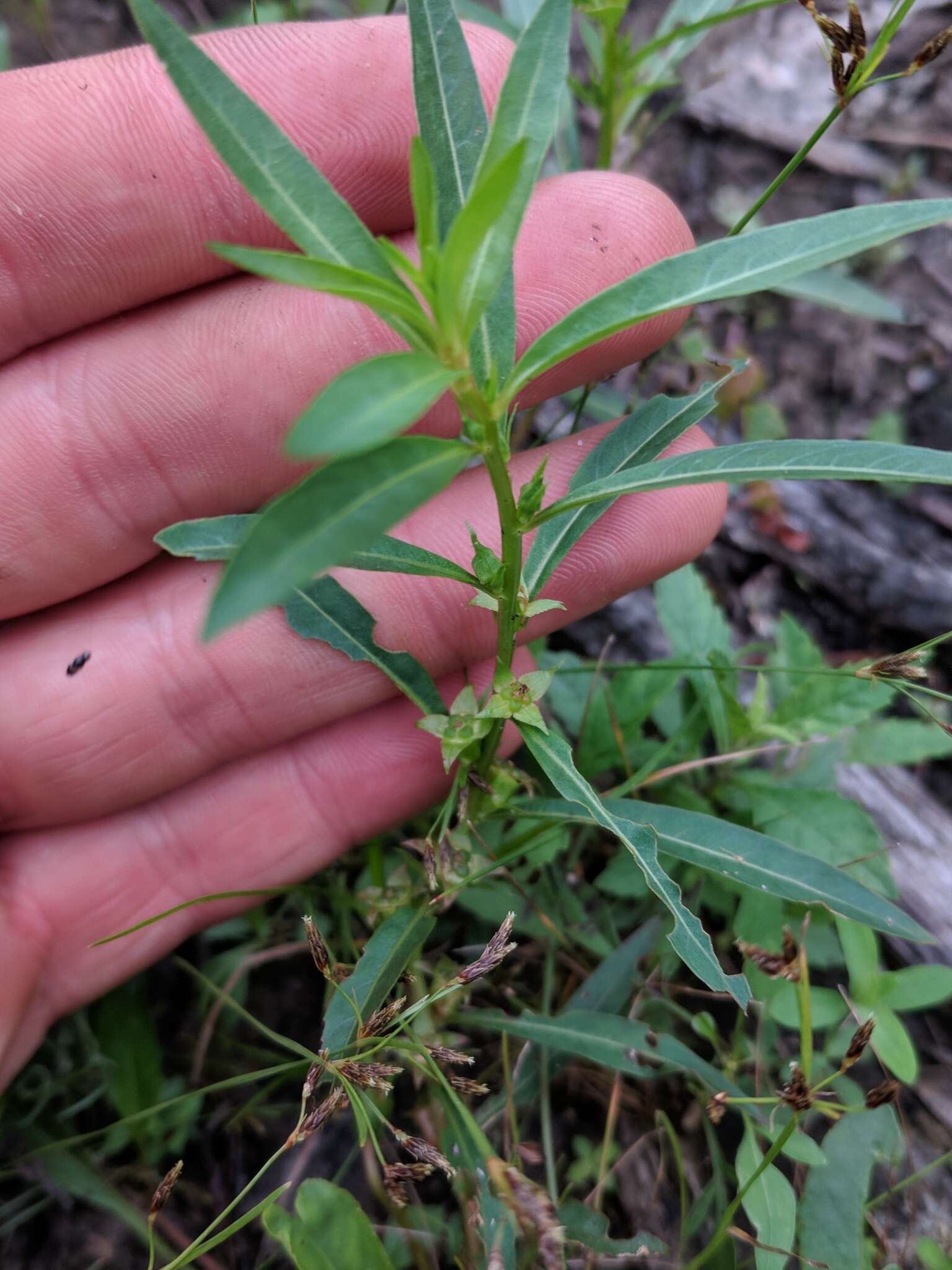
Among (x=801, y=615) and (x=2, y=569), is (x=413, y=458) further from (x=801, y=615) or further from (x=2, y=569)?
(x=801, y=615)

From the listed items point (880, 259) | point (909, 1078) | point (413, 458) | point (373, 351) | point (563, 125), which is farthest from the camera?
point (880, 259)

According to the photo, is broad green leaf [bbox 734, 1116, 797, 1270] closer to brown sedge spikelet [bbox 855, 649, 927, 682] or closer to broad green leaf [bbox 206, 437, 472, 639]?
brown sedge spikelet [bbox 855, 649, 927, 682]

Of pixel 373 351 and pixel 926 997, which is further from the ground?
pixel 373 351

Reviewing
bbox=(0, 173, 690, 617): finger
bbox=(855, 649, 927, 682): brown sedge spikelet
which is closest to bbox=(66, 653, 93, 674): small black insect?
bbox=(0, 173, 690, 617): finger

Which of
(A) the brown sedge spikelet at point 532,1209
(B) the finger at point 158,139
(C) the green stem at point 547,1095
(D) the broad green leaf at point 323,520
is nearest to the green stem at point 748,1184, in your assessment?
(C) the green stem at point 547,1095

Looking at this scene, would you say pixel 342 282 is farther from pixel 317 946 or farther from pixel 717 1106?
pixel 717 1106

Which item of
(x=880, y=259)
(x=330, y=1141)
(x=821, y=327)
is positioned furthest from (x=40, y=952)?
(x=880, y=259)

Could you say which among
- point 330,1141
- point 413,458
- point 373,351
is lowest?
point 330,1141
